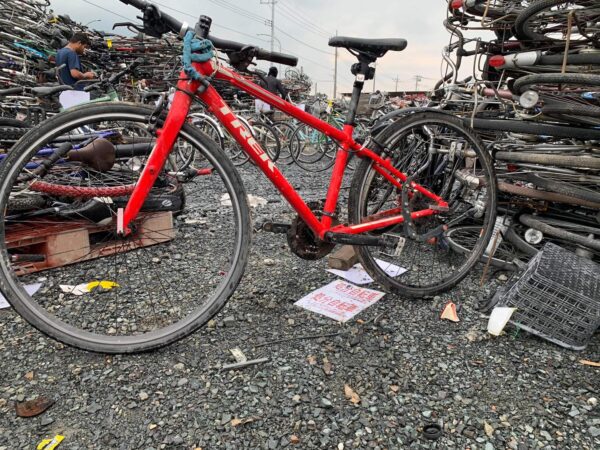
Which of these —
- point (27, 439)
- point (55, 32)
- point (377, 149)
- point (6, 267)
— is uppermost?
point (55, 32)

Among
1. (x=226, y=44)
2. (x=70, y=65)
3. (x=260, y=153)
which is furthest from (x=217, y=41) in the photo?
(x=70, y=65)

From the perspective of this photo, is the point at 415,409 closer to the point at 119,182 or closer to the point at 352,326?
the point at 352,326

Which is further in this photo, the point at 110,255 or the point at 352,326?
the point at 110,255

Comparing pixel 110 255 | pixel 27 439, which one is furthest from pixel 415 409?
pixel 110 255

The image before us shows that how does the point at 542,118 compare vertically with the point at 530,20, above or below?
below

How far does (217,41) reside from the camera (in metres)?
2.00

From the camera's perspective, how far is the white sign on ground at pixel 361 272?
281cm

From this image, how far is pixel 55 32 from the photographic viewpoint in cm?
883

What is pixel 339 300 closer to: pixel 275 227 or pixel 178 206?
pixel 275 227

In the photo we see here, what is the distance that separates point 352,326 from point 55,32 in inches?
397

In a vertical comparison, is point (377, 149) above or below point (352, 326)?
above

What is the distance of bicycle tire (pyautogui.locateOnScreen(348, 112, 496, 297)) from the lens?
237cm

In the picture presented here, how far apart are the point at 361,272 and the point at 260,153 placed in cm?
132

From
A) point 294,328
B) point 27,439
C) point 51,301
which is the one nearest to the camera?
point 27,439
